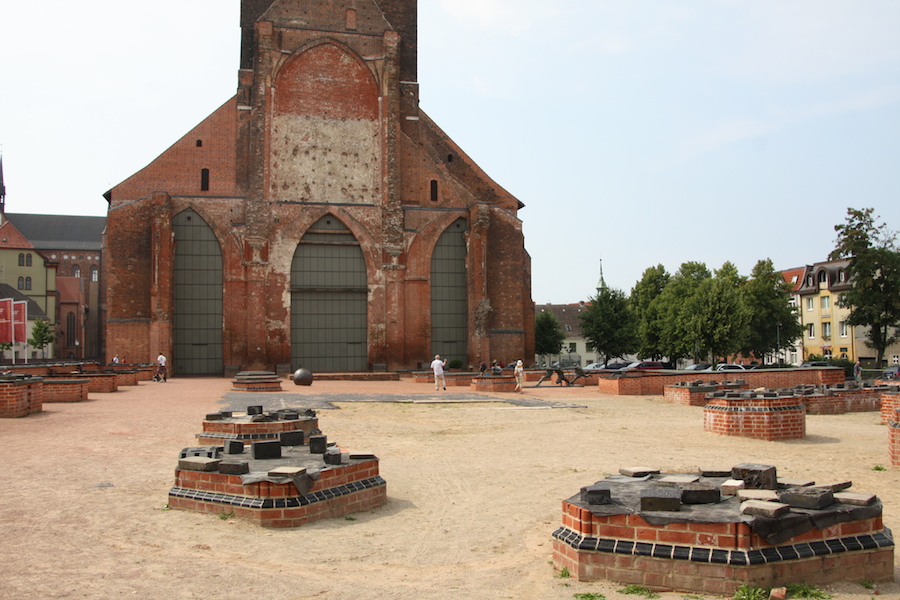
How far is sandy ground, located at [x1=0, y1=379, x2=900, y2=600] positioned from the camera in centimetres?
502

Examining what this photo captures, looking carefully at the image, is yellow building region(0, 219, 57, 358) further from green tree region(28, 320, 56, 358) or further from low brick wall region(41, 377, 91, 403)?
low brick wall region(41, 377, 91, 403)

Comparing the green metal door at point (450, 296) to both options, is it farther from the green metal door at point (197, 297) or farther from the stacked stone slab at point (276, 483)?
the stacked stone slab at point (276, 483)

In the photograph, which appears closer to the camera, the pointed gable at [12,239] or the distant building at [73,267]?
the pointed gable at [12,239]

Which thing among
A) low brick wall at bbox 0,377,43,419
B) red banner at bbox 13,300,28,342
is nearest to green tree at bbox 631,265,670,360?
red banner at bbox 13,300,28,342

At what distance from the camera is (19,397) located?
47.3 feet

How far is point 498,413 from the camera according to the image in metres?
17.5

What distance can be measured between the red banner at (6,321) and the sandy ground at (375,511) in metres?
20.0

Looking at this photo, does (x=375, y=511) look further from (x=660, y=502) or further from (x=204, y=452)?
(x=660, y=502)

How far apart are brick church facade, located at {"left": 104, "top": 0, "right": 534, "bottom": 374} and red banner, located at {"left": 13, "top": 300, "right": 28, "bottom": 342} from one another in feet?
11.8

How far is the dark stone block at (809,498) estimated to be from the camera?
5000 mm

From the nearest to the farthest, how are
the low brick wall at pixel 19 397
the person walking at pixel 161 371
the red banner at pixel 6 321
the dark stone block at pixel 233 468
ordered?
the dark stone block at pixel 233 468
the low brick wall at pixel 19 397
the person walking at pixel 161 371
the red banner at pixel 6 321

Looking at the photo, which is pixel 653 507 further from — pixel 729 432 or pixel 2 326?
pixel 2 326

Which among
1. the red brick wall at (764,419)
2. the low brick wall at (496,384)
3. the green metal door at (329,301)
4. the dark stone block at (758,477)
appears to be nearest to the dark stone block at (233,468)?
the dark stone block at (758,477)

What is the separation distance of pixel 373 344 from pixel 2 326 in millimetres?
16401
